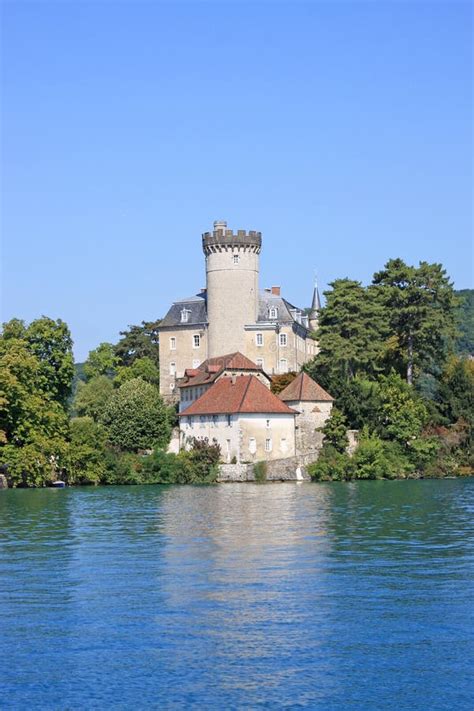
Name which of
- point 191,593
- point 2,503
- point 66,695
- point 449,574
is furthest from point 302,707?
point 2,503

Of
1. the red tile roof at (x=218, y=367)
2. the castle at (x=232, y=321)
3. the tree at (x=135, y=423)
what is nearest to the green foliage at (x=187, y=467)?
the tree at (x=135, y=423)

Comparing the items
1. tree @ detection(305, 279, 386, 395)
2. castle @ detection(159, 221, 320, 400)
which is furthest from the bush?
castle @ detection(159, 221, 320, 400)

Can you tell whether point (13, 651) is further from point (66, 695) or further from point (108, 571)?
point (108, 571)

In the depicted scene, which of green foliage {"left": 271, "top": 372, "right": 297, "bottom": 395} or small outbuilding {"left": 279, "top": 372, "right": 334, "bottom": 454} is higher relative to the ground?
green foliage {"left": 271, "top": 372, "right": 297, "bottom": 395}

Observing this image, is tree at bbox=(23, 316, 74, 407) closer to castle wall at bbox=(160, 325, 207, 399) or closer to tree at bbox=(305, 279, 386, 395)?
castle wall at bbox=(160, 325, 207, 399)

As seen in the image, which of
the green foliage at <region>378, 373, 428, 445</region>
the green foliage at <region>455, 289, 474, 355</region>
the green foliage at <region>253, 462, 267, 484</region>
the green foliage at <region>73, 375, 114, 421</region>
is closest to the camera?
the green foliage at <region>253, 462, 267, 484</region>

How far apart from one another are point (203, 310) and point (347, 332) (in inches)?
505

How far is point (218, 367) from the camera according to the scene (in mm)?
71562

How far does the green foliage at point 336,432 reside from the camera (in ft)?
210

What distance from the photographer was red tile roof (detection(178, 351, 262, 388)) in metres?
70.7

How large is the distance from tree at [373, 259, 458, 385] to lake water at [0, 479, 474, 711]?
3331cm

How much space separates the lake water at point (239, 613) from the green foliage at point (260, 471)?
22441 millimetres

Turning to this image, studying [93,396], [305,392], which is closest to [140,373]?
[93,396]

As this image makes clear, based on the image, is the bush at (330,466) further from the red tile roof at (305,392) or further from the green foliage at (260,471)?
the red tile roof at (305,392)
